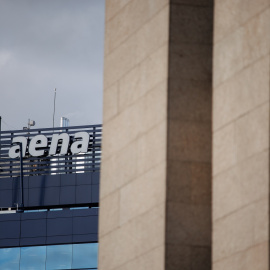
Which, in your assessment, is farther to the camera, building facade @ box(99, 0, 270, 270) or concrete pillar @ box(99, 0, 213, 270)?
concrete pillar @ box(99, 0, 213, 270)

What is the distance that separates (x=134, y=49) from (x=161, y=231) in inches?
138

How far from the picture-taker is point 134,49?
16688 mm

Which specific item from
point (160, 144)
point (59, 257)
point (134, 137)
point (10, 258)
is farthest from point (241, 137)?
point (10, 258)

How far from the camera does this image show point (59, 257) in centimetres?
5903

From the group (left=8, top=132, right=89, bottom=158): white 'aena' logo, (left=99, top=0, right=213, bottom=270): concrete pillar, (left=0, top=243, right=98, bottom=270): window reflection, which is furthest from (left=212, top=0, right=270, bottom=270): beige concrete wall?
(left=8, top=132, right=89, bottom=158): white 'aena' logo

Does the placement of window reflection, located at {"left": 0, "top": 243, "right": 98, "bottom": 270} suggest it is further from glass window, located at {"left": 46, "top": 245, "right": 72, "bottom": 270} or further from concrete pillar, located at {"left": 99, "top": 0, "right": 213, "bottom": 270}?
concrete pillar, located at {"left": 99, "top": 0, "right": 213, "bottom": 270}

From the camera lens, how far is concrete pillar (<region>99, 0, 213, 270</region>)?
14.7 metres

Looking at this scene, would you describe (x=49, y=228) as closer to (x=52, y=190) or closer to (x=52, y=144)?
(x=52, y=190)

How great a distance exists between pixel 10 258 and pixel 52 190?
630 cm

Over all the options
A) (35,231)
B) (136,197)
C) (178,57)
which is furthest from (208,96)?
(35,231)

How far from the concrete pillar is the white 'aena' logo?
1873 inches

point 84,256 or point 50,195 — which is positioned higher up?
point 50,195

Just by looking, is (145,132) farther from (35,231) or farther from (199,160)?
(35,231)

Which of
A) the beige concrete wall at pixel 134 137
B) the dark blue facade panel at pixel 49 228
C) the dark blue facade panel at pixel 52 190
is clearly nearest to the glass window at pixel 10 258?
the dark blue facade panel at pixel 49 228
